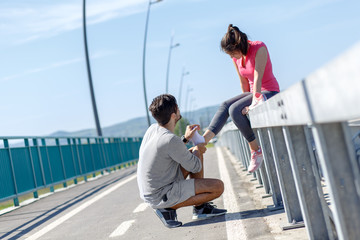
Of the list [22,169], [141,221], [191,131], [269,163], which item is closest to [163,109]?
[191,131]

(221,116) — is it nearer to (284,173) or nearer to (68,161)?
(284,173)

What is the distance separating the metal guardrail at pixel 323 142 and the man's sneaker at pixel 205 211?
1632 millimetres

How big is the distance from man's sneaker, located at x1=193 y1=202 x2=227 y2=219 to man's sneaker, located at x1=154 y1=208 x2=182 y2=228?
45 cm

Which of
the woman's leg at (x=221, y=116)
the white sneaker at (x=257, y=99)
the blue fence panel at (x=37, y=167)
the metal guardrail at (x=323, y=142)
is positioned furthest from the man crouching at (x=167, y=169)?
the blue fence panel at (x=37, y=167)

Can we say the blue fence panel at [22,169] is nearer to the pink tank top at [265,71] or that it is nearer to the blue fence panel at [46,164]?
the blue fence panel at [46,164]

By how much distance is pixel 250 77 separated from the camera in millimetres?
7309

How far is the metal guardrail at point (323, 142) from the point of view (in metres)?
2.21

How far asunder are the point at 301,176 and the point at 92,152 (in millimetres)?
19690

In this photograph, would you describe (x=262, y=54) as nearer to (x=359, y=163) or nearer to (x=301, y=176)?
(x=301, y=176)

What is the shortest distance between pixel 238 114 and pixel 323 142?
3898mm

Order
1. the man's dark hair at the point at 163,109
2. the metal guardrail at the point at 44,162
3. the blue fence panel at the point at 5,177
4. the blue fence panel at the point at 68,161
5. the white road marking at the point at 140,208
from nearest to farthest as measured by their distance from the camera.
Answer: the man's dark hair at the point at 163,109, the white road marking at the point at 140,208, the blue fence panel at the point at 5,177, the metal guardrail at the point at 44,162, the blue fence panel at the point at 68,161

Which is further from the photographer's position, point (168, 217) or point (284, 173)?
point (168, 217)

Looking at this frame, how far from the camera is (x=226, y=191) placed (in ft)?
32.3

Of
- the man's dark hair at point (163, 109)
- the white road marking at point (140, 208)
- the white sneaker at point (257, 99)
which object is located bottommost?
the white road marking at point (140, 208)
